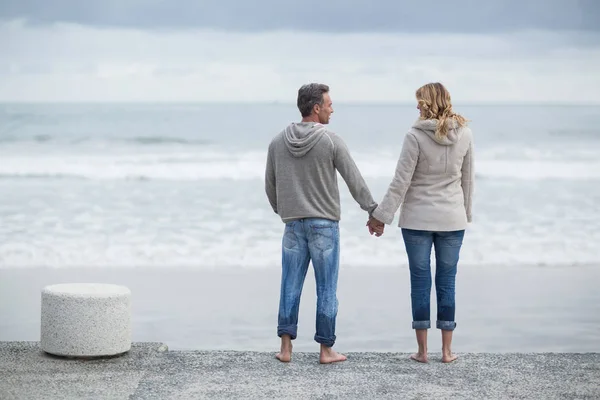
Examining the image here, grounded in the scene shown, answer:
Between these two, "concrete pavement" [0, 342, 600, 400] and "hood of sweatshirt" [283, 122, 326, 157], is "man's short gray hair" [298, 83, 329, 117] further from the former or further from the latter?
"concrete pavement" [0, 342, 600, 400]

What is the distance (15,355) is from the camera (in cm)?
586

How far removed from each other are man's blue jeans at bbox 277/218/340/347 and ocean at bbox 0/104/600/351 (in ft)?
5.65

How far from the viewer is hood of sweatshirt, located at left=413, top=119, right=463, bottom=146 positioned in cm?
560

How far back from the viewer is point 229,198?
19297 millimetres

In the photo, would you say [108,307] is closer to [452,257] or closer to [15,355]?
[15,355]

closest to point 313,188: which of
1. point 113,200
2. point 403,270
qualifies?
point 403,270

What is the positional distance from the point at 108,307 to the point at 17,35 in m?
40.0

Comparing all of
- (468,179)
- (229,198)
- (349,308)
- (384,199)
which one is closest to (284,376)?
(384,199)

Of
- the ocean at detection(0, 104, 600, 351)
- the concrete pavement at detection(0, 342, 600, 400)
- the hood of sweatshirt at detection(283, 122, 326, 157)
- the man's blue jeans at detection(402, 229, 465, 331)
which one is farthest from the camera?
the ocean at detection(0, 104, 600, 351)

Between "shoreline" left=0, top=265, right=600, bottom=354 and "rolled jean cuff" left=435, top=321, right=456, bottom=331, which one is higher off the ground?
"rolled jean cuff" left=435, top=321, right=456, bottom=331

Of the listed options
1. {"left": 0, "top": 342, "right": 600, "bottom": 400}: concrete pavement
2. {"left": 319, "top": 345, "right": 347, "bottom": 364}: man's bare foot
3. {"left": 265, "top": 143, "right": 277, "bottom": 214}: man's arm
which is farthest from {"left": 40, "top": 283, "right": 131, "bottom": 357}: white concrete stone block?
{"left": 319, "top": 345, "right": 347, "bottom": 364}: man's bare foot

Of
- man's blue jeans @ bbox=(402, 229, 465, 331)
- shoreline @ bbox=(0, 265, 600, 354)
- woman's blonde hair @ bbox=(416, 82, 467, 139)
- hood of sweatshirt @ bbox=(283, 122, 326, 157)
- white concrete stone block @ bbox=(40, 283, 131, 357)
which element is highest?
woman's blonde hair @ bbox=(416, 82, 467, 139)

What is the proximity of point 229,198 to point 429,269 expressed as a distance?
45.0 feet

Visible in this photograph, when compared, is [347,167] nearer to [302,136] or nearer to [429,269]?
[302,136]
